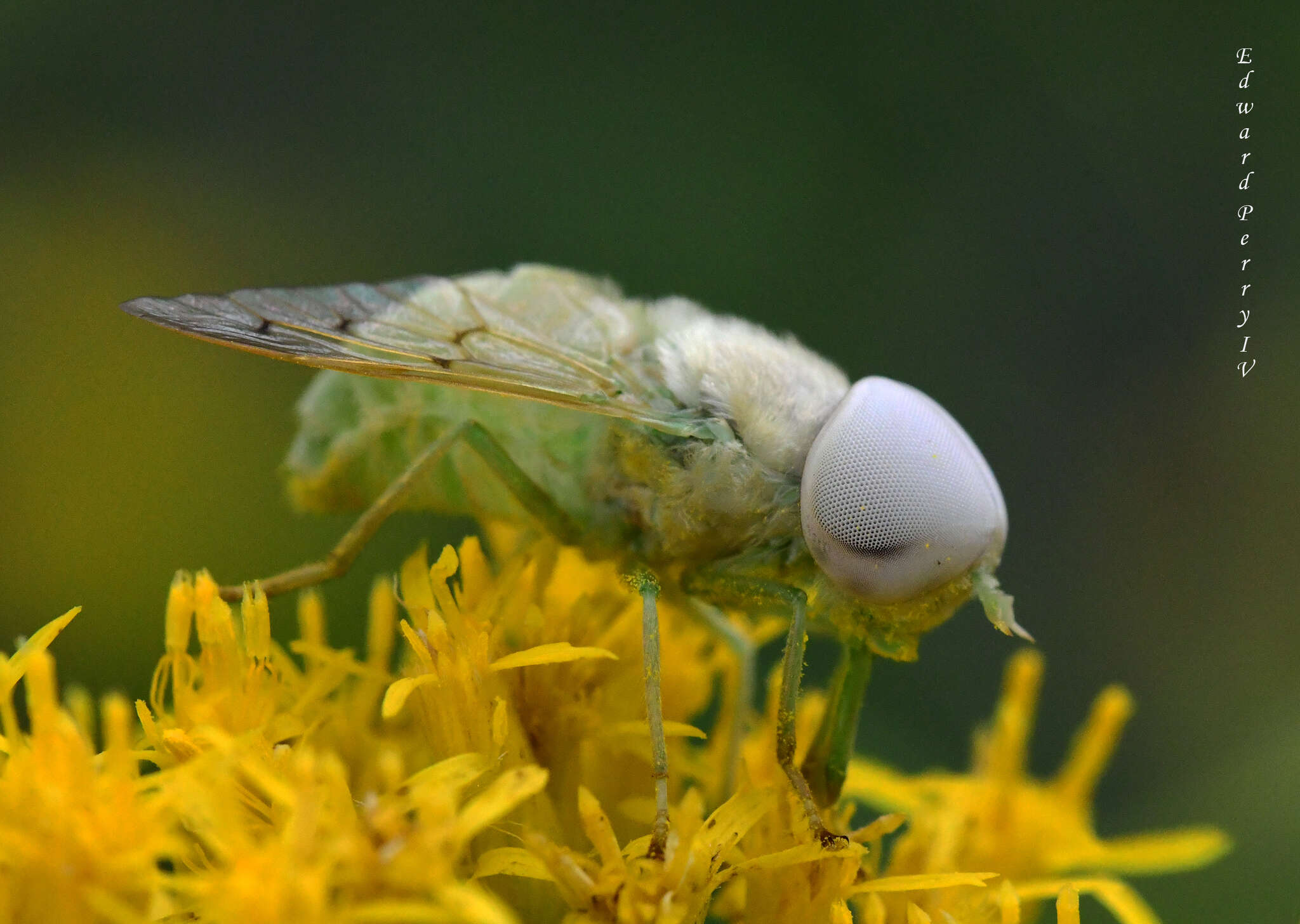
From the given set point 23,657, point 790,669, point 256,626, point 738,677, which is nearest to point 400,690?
point 256,626

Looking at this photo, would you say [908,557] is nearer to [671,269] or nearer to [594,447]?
[594,447]

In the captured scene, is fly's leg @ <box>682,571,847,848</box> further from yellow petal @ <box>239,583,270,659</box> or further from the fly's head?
yellow petal @ <box>239,583,270,659</box>

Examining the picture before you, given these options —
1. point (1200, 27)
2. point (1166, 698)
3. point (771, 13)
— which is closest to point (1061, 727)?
point (1166, 698)

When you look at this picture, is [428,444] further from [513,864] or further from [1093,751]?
[1093,751]

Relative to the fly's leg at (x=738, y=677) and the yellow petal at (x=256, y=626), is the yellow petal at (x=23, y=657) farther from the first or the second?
the fly's leg at (x=738, y=677)

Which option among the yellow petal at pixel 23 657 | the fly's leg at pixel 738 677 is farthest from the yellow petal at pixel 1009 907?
the yellow petal at pixel 23 657

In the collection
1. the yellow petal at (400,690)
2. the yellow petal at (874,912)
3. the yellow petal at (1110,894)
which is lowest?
the yellow petal at (1110,894)

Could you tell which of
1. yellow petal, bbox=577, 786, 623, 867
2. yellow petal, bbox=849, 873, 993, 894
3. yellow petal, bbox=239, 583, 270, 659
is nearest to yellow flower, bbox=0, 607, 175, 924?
yellow petal, bbox=239, 583, 270, 659
